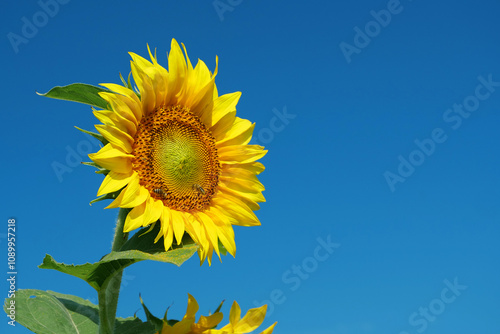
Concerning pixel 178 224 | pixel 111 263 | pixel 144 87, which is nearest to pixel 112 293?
pixel 111 263

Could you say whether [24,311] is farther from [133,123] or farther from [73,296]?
[133,123]

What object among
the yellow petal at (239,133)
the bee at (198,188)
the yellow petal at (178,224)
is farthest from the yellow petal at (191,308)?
the yellow petal at (239,133)

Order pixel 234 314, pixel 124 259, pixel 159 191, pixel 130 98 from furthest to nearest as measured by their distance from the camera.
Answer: pixel 234 314 < pixel 159 191 < pixel 130 98 < pixel 124 259

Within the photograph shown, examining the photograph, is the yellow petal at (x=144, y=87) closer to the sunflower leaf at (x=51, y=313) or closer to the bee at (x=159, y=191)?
the bee at (x=159, y=191)

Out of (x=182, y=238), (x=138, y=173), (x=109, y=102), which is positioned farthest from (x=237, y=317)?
(x=109, y=102)

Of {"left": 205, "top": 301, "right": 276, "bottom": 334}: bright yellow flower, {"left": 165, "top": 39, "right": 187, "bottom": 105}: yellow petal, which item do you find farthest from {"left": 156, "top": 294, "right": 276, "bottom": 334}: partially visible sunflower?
A: {"left": 165, "top": 39, "right": 187, "bottom": 105}: yellow petal

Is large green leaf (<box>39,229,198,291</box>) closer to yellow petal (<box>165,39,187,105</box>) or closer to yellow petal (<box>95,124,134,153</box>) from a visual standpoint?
yellow petal (<box>95,124,134,153</box>)

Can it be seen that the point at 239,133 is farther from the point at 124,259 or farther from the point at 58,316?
the point at 58,316
